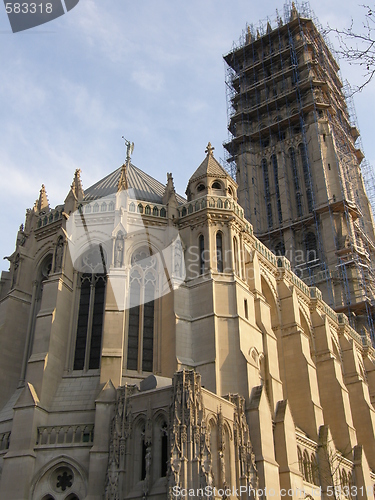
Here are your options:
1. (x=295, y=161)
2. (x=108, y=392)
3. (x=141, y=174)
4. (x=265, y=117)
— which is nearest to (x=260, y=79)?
(x=265, y=117)

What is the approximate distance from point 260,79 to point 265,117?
6824 mm

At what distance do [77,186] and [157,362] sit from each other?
38.3 feet

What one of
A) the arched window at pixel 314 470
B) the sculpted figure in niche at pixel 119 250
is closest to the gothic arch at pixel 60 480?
the sculpted figure in niche at pixel 119 250

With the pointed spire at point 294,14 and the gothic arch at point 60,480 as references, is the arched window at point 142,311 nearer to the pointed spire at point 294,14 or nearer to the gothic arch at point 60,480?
the gothic arch at point 60,480

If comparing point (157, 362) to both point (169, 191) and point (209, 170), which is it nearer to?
point (169, 191)

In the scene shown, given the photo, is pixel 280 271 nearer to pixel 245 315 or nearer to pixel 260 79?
pixel 245 315

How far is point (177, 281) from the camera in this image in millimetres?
31953

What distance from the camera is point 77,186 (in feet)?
114

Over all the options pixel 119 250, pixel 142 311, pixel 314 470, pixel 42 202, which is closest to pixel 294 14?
pixel 42 202

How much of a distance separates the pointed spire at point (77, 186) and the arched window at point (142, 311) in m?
4.96

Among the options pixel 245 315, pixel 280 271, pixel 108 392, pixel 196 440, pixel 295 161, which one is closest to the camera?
pixel 196 440

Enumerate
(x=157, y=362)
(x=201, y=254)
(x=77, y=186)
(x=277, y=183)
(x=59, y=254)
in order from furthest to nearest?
(x=277, y=183) < (x=77, y=186) < (x=201, y=254) < (x=59, y=254) < (x=157, y=362)

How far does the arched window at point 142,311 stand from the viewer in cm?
3050

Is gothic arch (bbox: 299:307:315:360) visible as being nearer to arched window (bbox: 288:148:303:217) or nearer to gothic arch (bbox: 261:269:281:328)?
gothic arch (bbox: 261:269:281:328)
